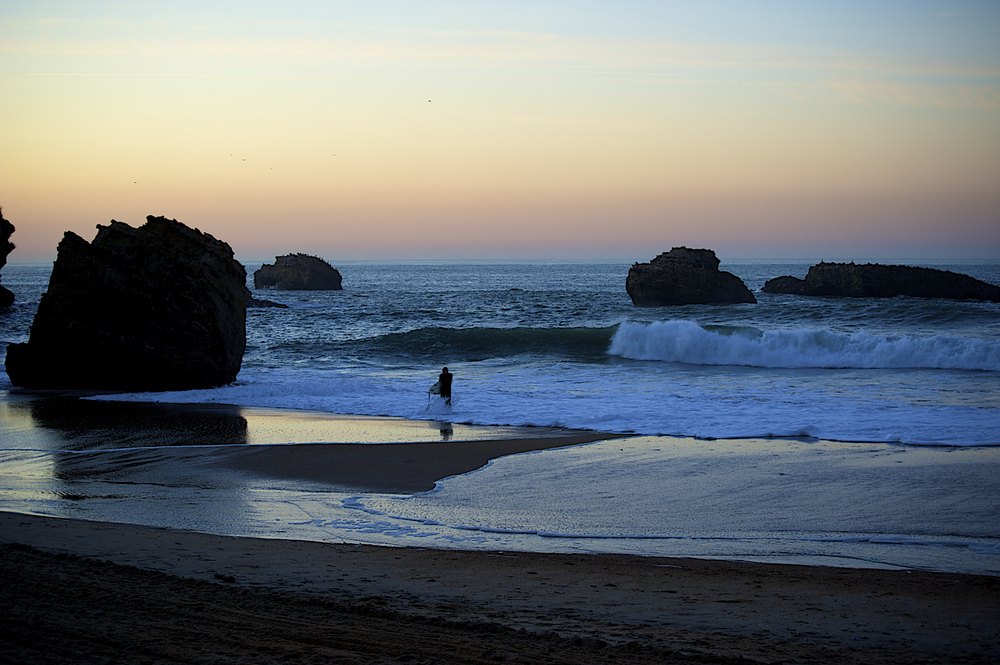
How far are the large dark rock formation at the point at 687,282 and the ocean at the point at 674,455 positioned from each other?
18.4m

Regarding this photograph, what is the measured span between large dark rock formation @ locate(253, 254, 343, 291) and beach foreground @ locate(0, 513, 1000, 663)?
70.7 metres

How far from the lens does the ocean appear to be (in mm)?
6129

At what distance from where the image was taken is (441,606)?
13.7 feet

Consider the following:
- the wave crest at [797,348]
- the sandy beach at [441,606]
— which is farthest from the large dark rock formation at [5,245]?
the sandy beach at [441,606]

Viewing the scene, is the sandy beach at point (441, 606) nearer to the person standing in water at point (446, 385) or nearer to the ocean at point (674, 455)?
the ocean at point (674, 455)

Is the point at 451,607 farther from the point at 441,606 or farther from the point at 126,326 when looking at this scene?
the point at 126,326

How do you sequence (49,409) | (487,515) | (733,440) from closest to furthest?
(487,515)
(733,440)
(49,409)

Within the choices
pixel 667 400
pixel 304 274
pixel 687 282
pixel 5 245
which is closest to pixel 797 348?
pixel 667 400

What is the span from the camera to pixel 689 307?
136 ft

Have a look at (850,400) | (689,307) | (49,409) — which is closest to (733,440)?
(850,400)

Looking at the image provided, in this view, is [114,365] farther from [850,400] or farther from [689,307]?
[689,307]

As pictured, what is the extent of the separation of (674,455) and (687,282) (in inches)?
1390

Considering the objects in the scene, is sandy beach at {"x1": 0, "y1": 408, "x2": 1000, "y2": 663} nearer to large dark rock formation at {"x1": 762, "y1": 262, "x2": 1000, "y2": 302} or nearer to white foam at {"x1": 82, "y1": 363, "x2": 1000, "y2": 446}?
white foam at {"x1": 82, "y1": 363, "x2": 1000, "y2": 446}

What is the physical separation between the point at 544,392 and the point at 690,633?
480 inches
